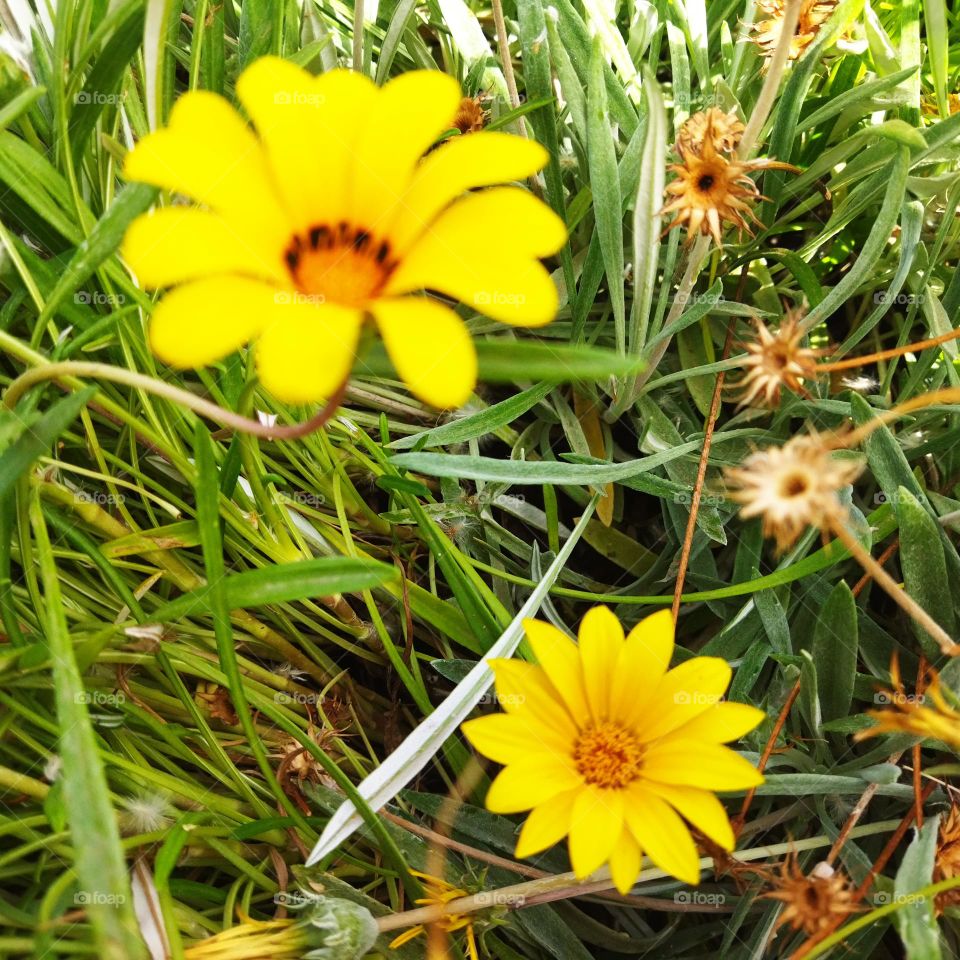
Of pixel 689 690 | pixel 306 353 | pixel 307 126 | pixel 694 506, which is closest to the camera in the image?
pixel 306 353

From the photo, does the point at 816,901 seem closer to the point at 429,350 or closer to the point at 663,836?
the point at 663,836

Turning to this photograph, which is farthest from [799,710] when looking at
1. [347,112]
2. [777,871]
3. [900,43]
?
[900,43]

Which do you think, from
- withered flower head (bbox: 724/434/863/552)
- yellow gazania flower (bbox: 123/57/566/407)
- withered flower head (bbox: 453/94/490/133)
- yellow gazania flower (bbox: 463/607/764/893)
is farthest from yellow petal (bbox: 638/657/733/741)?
withered flower head (bbox: 453/94/490/133)

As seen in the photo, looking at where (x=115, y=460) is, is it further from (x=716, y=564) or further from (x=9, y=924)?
(x=716, y=564)

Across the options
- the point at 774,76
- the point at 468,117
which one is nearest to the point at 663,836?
the point at 774,76

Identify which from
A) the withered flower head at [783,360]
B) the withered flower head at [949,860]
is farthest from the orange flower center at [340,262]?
the withered flower head at [949,860]

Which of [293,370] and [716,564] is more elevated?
[293,370]
